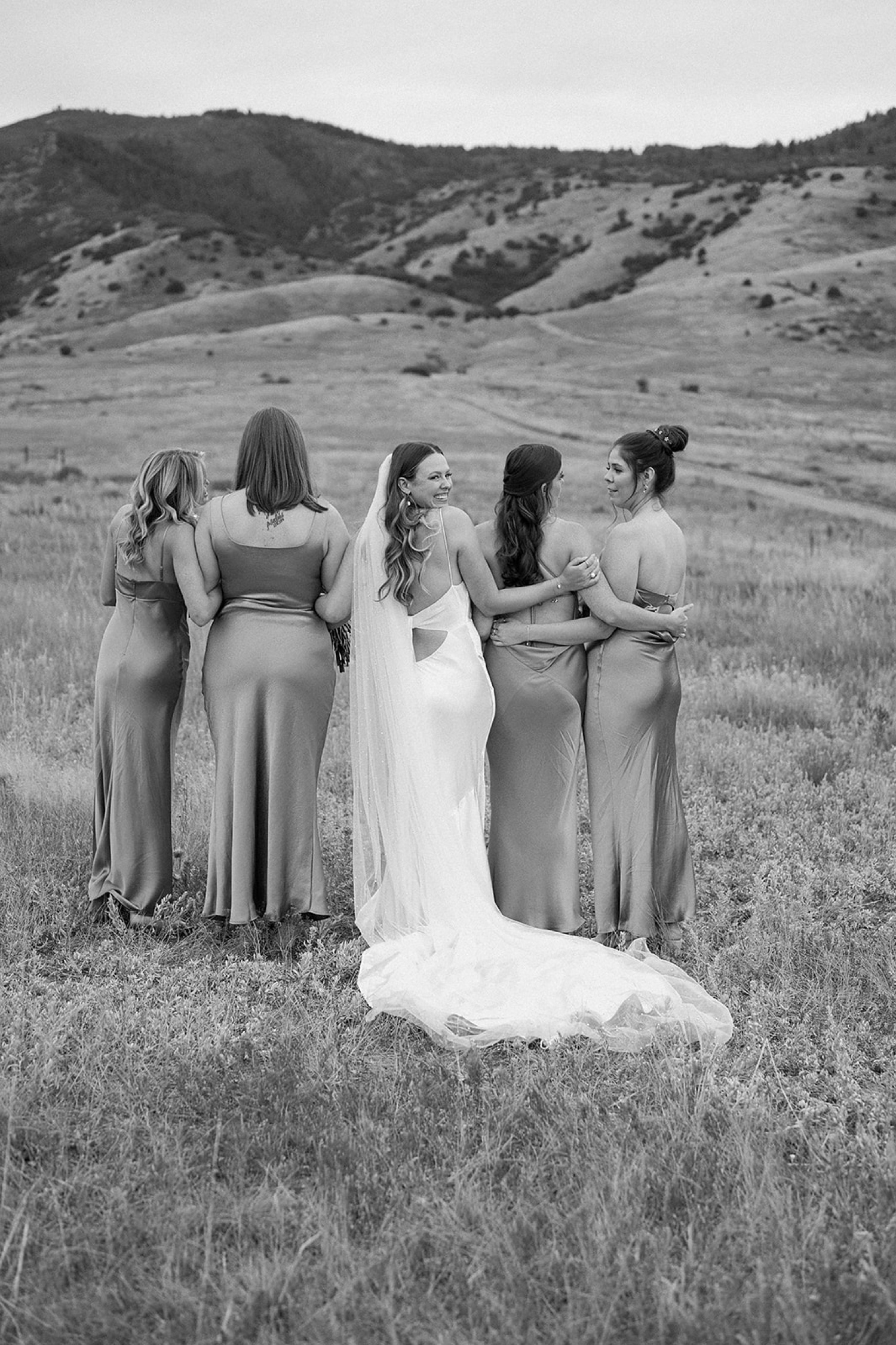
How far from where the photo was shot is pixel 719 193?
121 metres

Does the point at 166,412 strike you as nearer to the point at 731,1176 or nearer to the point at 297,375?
the point at 297,375

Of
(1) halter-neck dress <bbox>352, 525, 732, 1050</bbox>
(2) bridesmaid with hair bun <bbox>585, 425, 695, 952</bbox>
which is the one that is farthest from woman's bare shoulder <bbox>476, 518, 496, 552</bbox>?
(2) bridesmaid with hair bun <bbox>585, 425, 695, 952</bbox>

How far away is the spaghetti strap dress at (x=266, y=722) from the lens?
5.90 meters

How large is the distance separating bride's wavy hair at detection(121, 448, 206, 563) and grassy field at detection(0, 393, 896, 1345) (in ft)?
6.44

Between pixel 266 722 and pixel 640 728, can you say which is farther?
pixel 640 728

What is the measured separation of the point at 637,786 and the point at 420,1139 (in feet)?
8.64

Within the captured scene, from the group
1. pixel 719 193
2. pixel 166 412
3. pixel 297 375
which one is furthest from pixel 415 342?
pixel 719 193

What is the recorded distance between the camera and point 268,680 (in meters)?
5.90

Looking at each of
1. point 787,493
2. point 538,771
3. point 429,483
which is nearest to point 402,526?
point 429,483

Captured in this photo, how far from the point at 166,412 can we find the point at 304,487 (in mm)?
45052

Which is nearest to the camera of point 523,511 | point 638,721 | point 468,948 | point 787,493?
point 468,948

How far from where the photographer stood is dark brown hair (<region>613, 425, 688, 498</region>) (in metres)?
5.93

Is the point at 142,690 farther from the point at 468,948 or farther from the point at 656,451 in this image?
the point at 656,451

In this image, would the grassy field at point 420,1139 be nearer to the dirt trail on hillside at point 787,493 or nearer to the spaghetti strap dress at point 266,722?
the spaghetti strap dress at point 266,722
